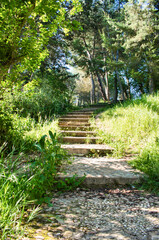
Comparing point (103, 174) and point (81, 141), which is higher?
point (81, 141)

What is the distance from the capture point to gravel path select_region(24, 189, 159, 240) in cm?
133

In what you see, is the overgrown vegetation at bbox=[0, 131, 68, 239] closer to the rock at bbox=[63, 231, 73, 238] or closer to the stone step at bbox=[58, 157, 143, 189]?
the rock at bbox=[63, 231, 73, 238]

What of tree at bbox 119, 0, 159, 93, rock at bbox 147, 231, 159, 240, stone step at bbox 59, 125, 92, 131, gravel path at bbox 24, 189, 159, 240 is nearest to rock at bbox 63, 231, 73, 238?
gravel path at bbox 24, 189, 159, 240

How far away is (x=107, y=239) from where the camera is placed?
1270 mm

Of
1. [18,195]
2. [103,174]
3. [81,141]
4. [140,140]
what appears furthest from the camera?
[81,141]

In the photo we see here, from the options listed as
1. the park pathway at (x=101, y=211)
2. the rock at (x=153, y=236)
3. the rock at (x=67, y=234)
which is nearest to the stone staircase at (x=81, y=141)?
the park pathway at (x=101, y=211)

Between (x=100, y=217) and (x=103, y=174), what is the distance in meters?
0.97

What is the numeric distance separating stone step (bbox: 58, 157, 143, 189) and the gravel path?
212 mm

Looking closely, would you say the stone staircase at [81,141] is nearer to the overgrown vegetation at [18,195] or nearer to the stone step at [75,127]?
the stone step at [75,127]

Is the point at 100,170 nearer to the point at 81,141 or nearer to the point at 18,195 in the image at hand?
the point at 18,195

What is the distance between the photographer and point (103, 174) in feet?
8.48

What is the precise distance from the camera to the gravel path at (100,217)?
1.33 m

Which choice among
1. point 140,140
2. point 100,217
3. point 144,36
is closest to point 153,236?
point 100,217

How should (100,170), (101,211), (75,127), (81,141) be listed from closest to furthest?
1. (101,211)
2. (100,170)
3. (81,141)
4. (75,127)
